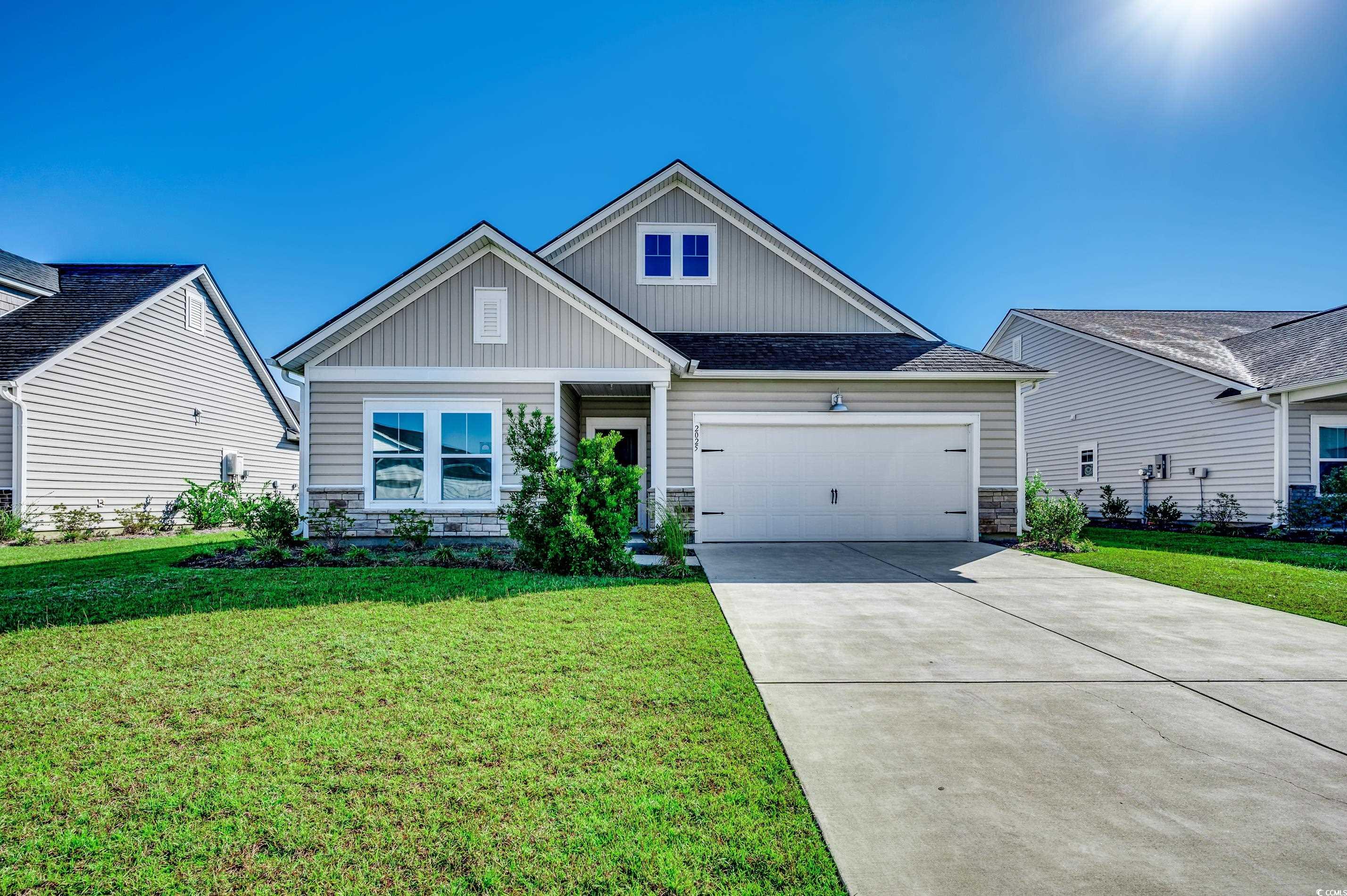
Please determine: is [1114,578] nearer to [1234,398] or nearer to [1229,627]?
[1229,627]

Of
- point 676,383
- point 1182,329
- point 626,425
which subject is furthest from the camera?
point 1182,329

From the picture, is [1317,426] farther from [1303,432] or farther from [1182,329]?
[1182,329]

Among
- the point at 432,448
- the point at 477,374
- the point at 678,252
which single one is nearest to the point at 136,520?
the point at 432,448

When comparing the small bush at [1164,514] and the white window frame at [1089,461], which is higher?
the white window frame at [1089,461]

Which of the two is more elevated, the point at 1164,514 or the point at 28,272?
the point at 28,272

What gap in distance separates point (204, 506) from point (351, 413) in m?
8.62

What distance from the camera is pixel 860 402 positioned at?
10914mm

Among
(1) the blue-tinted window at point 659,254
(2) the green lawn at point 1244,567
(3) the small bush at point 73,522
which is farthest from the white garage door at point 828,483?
(3) the small bush at point 73,522

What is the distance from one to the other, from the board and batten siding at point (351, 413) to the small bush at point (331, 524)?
0.48 m

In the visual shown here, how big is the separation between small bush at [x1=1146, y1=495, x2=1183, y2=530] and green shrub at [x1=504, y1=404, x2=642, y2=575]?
14.0 meters

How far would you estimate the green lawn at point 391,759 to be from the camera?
A: 1.97 meters

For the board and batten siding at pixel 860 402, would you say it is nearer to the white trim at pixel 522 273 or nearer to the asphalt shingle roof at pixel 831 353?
the asphalt shingle roof at pixel 831 353

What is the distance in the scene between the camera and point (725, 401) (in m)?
10.8

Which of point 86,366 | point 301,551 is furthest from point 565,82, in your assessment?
point 86,366
